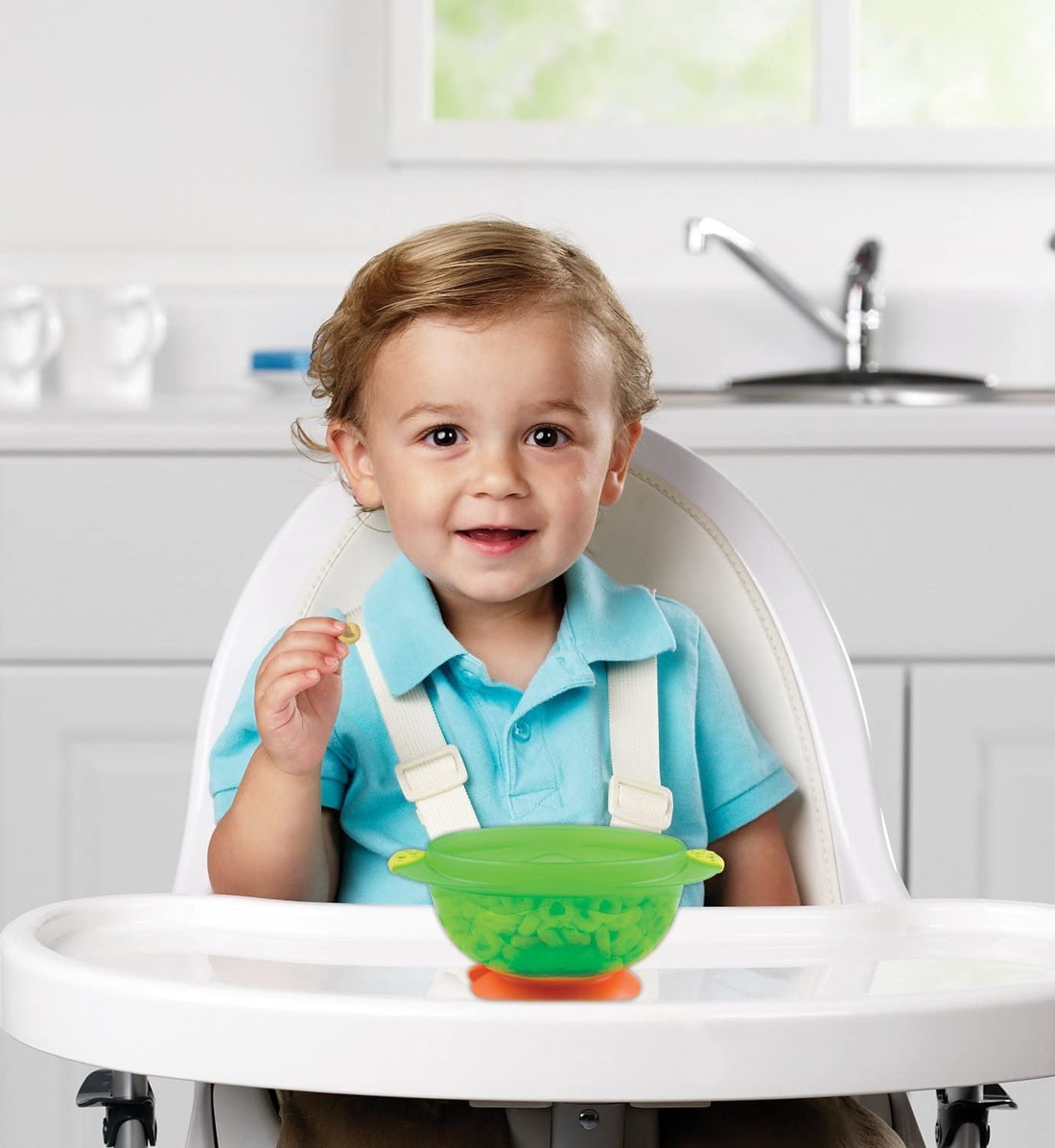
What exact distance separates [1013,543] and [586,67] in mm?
900

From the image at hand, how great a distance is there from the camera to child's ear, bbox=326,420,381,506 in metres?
0.99

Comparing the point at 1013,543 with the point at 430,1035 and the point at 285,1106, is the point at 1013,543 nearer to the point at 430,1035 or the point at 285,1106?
the point at 285,1106

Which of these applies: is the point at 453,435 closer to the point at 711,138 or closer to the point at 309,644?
the point at 309,644

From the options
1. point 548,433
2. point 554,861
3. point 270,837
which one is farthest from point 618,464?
point 554,861

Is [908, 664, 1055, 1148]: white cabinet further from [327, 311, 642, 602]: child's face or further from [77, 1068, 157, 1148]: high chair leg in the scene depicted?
[77, 1068, 157, 1148]: high chair leg

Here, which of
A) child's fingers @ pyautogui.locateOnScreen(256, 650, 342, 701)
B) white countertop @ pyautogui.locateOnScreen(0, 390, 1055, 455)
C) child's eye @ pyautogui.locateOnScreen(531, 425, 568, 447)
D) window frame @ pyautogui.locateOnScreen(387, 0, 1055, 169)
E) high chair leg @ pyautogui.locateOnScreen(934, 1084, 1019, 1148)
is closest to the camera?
high chair leg @ pyautogui.locateOnScreen(934, 1084, 1019, 1148)

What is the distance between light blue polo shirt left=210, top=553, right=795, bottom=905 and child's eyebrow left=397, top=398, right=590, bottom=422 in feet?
0.40

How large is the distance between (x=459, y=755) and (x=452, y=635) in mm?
94

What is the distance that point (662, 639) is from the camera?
0.96 metres

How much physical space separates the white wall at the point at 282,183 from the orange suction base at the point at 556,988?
1481mm

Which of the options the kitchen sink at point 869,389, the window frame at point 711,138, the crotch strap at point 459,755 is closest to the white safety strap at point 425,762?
the crotch strap at point 459,755

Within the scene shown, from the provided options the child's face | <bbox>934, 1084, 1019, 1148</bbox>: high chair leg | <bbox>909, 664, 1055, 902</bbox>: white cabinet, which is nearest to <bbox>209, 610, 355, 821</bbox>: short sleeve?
the child's face

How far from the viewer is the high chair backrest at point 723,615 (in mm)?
937

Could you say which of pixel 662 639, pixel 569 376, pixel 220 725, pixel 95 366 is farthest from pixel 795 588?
pixel 95 366
